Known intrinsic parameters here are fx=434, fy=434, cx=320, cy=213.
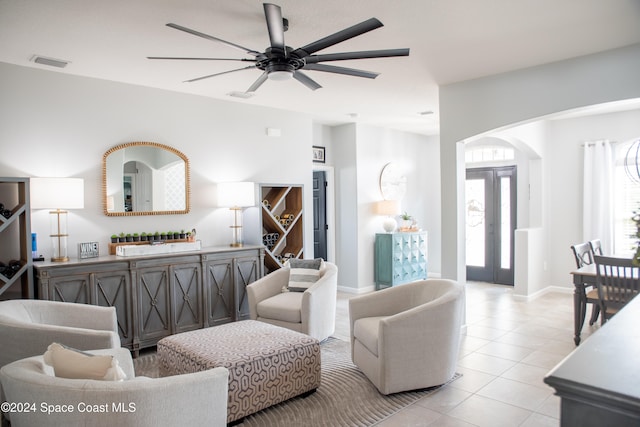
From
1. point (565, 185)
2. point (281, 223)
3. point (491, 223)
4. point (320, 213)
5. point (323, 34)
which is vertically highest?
point (323, 34)

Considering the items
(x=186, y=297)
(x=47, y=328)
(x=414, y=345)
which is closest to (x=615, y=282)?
(x=414, y=345)

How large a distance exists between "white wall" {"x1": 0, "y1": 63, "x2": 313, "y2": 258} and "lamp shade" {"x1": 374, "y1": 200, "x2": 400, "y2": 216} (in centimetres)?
156

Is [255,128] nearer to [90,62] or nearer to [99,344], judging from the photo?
[90,62]

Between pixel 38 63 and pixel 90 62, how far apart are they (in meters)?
0.47

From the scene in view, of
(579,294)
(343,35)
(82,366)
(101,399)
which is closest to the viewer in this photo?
(101,399)

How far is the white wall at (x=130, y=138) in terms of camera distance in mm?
3951

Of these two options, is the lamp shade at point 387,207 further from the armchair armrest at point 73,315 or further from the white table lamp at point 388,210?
the armchair armrest at point 73,315

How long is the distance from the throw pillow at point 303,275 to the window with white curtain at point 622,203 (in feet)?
15.1

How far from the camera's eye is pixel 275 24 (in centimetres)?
242

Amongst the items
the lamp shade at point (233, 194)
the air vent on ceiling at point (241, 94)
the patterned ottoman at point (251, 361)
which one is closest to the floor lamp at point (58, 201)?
the lamp shade at point (233, 194)

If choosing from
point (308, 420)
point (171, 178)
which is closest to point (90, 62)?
point (171, 178)

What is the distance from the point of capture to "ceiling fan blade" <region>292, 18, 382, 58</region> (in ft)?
7.39

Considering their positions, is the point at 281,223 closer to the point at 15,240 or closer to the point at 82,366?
the point at 15,240

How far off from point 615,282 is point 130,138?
4939 millimetres
